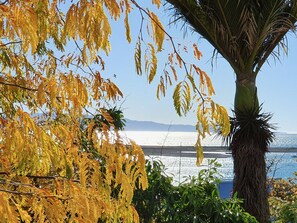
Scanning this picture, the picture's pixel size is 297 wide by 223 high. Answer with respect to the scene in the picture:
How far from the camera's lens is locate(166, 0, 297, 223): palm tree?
8461 millimetres

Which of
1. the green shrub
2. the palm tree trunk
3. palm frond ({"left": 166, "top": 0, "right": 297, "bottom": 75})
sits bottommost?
the green shrub

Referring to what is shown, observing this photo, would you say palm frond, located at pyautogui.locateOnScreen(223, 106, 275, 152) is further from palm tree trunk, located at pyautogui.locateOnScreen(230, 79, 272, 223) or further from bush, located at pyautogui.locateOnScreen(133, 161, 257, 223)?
bush, located at pyautogui.locateOnScreen(133, 161, 257, 223)

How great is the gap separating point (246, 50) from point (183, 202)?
13.5ft

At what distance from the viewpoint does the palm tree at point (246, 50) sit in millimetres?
8461

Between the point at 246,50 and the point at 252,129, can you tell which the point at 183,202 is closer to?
the point at 252,129

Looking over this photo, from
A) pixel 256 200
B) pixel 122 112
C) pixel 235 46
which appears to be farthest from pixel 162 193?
pixel 235 46

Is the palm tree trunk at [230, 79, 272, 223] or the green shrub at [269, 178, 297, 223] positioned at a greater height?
the palm tree trunk at [230, 79, 272, 223]

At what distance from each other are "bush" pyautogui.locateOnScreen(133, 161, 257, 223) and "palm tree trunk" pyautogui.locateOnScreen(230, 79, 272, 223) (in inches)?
106

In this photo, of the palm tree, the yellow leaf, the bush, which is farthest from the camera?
the palm tree

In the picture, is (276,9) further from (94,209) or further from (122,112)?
(94,209)

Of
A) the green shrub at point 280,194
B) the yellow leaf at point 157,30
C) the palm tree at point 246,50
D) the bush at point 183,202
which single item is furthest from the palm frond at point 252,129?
the yellow leaf at point 157,30

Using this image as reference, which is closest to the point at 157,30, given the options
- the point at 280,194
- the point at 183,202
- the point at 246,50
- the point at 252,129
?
the point at 183,202

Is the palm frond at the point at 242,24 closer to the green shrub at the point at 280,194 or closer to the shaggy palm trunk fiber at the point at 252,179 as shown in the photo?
the shaggy palm trunk fiber at the point at 252,179

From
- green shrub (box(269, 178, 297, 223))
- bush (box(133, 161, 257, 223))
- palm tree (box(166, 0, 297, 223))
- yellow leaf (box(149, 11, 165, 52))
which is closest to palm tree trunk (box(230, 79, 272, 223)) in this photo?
palm tree (box(166, 0, 297, 223))
